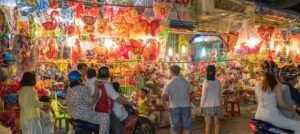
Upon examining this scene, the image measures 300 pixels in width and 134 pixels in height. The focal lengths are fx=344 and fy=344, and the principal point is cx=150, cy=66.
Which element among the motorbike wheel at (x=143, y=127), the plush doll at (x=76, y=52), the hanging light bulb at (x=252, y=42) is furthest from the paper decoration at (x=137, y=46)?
the hanging light bulb at (x=252, y=42)

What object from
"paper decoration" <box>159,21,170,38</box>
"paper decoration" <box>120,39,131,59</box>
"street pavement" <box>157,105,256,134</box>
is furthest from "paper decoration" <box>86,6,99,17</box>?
"street pavement" <box>157,105,256,134</box>

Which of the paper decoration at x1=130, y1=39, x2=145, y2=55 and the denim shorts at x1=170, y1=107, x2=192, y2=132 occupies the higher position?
the paper decoration at x1=130, y1=39, x2=145, y2=55

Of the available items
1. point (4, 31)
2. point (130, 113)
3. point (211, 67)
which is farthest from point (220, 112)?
point (4, 31)

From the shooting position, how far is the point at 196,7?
11383 millimetres

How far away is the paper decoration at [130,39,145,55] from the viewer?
911 centimetres

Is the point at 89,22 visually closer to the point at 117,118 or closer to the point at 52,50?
the point at 52,50

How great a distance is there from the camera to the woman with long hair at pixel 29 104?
5961 millimetres

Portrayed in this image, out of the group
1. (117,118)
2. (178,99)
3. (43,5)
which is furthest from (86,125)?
(43,5)

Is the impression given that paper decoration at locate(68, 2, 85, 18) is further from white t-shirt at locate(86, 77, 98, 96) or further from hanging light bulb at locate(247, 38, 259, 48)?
hanging light bulb at locate(247, 38, 259, 48)

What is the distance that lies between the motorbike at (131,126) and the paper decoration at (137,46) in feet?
7.43

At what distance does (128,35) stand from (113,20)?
0.59 meters

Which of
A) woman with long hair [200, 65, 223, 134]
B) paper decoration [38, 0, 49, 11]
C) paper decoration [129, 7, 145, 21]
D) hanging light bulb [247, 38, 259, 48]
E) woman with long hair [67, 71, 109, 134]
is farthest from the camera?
hanging light bulb [247, 38, 259, 48]

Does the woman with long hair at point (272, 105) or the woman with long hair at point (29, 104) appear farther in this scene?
the woman with long hair at point (29, 104)

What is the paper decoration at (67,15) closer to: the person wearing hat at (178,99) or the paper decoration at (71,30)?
the paper decoration at (71,30)
